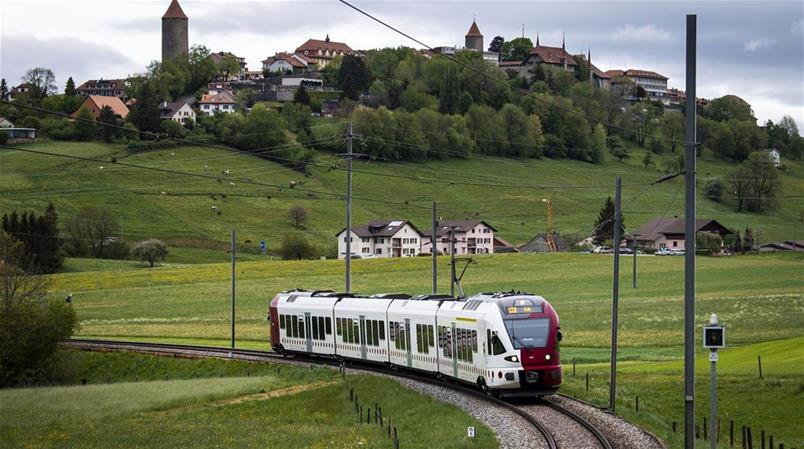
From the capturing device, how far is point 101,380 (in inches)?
2596

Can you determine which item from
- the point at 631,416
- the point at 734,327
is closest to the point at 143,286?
the point at 734,327

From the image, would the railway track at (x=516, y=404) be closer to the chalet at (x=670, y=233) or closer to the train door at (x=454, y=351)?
the train door at (x=454, y=351)

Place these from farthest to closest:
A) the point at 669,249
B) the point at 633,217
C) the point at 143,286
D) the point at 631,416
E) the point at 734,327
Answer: the point at 633,217 → the point at 669,249 → the point at 143,286 → the point at 734,327 → the point at 631,416

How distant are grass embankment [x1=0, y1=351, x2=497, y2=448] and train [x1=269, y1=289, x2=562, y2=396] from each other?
169 centimetres

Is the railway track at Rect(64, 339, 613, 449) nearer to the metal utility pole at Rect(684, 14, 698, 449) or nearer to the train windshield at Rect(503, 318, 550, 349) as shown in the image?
the train windshield at Rect(503, 318, 550, 349)

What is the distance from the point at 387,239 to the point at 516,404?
448 feet

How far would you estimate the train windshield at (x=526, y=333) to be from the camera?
3806cm

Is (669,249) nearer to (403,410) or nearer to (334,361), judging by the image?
(334,361)

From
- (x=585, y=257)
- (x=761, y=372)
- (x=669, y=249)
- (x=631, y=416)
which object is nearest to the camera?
(x=631, y=416)

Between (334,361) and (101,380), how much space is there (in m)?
16.3

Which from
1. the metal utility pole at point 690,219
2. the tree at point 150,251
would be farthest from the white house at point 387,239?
the metal utility pole at point 690,219

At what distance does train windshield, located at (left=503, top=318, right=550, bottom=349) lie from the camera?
38062mm

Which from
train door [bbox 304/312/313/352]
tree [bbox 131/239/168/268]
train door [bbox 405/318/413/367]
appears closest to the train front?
train door [bbox 405/318/413/367]

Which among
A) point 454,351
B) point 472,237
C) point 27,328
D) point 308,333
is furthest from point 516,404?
point 472,237
